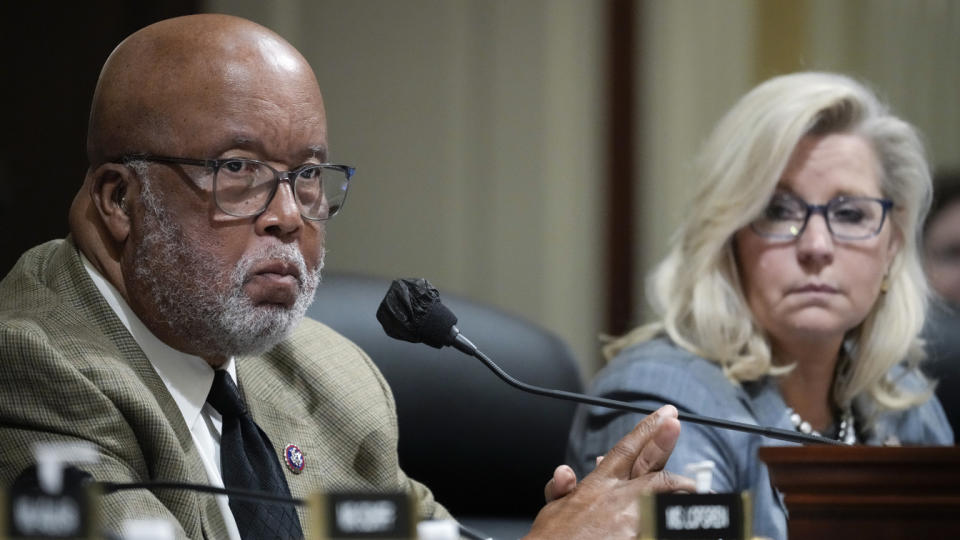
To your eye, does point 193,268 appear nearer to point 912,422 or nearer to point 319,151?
point 319,151

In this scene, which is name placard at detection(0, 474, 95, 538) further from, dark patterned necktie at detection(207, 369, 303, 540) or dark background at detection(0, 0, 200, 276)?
dark background at detection(0, 0, 200, 276)

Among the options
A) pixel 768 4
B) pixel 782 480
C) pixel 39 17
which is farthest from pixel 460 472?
pixel 768 4

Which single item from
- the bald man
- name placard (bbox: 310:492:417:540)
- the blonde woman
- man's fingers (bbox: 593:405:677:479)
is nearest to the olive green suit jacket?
the bald man

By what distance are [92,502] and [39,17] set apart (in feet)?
7.86

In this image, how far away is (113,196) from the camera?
1.55 meters

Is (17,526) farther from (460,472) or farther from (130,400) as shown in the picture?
(460,472)

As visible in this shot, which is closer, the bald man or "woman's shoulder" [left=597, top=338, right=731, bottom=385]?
the bald man

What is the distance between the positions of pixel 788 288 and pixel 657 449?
2.90 feet

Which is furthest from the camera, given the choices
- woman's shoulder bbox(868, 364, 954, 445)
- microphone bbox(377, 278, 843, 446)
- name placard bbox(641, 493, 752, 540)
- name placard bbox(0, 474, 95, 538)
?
woman's shoulder bbox(868, 364, 954, 445)

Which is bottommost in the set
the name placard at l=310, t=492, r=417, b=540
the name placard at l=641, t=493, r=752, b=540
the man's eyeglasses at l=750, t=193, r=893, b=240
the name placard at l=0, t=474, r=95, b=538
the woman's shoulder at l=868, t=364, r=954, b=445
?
the woman's shoulder at l=868, t=364, r=954, b=445

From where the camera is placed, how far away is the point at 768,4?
3639 millimetres

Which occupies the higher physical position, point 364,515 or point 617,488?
point 364,515

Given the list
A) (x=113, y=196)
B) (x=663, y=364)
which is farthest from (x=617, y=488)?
(x=663, y=364)

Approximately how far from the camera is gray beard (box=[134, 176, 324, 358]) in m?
1.52
